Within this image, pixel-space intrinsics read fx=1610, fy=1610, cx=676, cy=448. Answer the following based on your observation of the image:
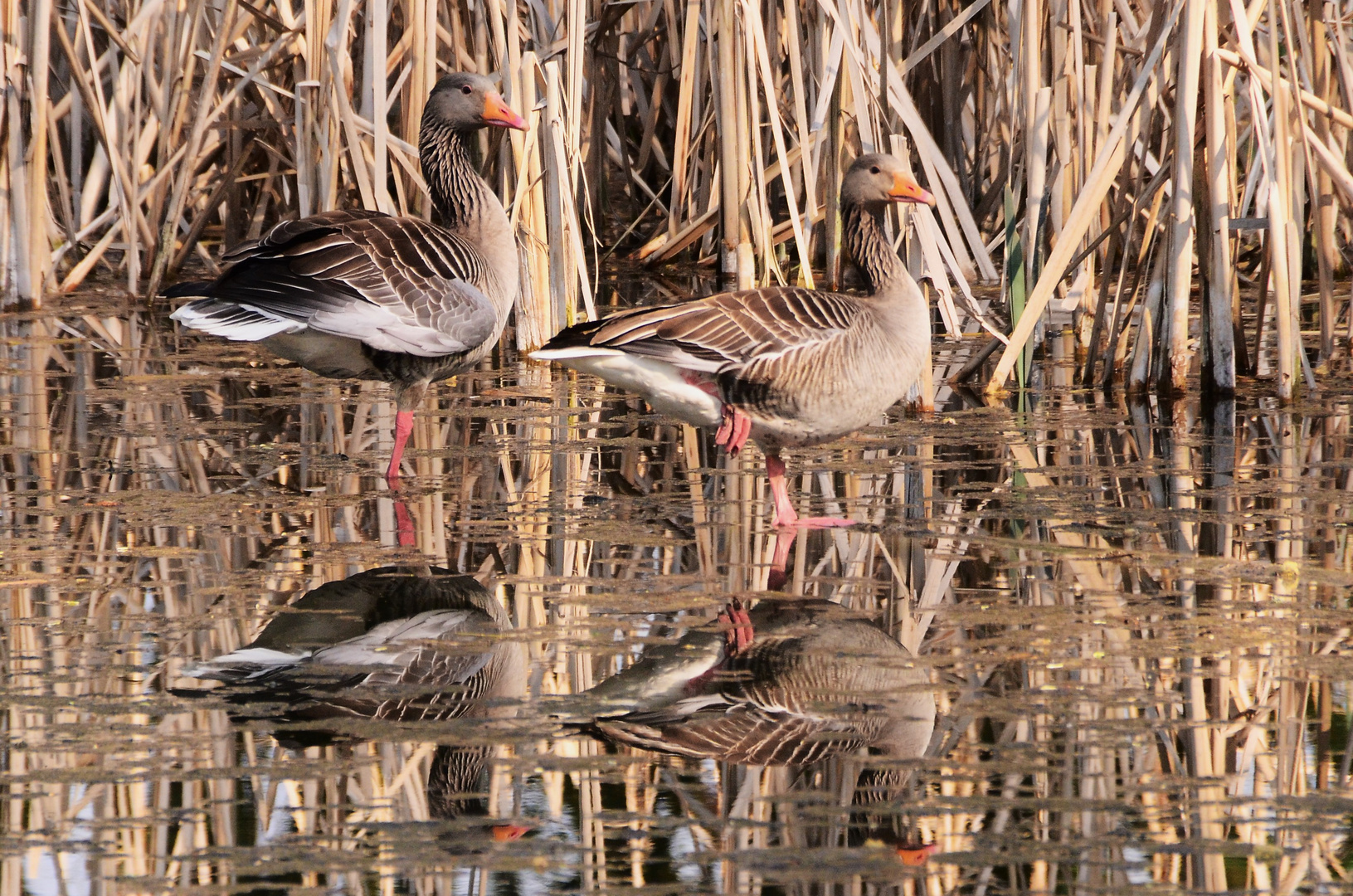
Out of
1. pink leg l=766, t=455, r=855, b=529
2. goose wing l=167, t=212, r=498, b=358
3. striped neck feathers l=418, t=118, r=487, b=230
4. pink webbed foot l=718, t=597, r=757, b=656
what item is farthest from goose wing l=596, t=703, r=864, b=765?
striped neck feathers l=418, t=118, r=487, b=230

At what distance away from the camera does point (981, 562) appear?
591cm

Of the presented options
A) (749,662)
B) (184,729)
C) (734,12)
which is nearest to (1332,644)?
(749,662)

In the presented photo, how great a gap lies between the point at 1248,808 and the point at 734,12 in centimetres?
662

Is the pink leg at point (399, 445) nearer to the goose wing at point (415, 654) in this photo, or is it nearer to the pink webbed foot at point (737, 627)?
the goose wing at point (415, 654)

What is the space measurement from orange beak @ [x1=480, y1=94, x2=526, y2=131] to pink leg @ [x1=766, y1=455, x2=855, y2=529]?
2337 millimetres

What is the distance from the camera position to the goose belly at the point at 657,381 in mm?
6531

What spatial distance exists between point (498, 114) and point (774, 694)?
430 cm

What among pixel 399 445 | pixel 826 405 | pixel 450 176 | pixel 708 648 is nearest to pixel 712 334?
pixel 826 405

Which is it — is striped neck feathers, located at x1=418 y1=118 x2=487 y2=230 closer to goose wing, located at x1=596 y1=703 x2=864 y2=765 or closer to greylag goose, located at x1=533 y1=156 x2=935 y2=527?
greylag goose, located at x1=533 y1=156 x2=935 y2=527

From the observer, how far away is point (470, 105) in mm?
8008

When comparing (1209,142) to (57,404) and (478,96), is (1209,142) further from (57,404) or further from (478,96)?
(57,404)

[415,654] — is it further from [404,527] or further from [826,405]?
[826,405]

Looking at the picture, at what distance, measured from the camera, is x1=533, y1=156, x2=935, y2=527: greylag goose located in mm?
6461

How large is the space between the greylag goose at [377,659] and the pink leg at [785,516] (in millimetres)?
1374
